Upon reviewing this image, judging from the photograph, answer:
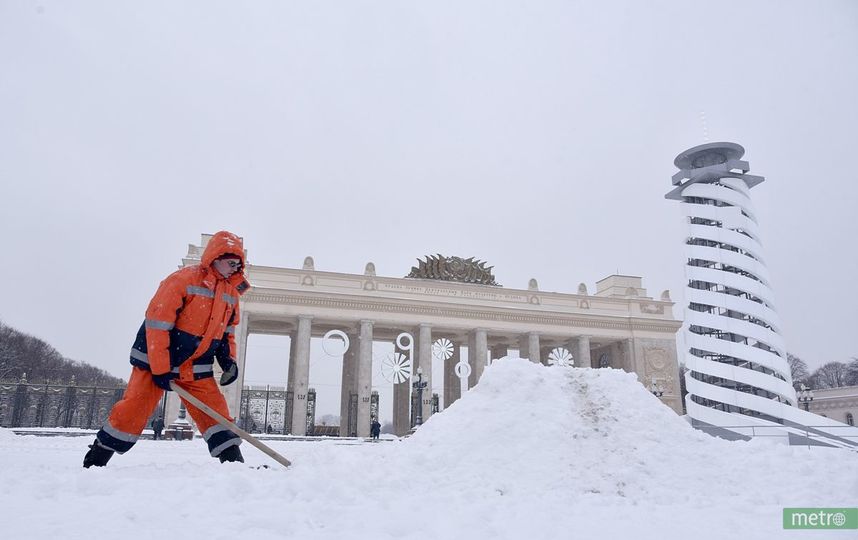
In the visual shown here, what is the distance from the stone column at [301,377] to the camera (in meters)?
31.3

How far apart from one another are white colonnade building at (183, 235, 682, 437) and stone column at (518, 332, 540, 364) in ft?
0.24

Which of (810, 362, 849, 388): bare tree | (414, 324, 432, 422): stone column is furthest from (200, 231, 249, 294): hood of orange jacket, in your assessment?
(810, 362, 849, 388): bare tree

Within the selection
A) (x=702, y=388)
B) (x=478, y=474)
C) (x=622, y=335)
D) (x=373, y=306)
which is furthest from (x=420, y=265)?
(x=478, y=474)

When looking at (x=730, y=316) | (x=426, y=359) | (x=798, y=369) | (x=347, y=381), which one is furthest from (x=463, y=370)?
(x=798, y=369)

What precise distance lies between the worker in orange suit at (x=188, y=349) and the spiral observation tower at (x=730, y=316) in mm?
21272

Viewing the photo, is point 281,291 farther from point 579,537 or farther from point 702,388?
point 579,537

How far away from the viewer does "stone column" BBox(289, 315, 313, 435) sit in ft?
103

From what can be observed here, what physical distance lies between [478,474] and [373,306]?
28208mm

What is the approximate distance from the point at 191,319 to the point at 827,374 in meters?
84.9

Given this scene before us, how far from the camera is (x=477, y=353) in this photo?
35312 millimetres

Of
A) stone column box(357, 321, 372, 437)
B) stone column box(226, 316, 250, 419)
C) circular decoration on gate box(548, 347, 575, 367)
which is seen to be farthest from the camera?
circular decoration on gate box(548, 347, 575, 367)

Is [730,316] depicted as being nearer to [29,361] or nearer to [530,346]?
[530,346]

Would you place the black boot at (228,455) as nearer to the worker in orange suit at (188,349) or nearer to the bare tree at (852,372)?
the worker in orange suit at (188,349)

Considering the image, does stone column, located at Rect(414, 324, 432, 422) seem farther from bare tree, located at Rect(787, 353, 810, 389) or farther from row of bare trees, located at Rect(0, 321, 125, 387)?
bare tree, located at Rect(787, 353, 810, 389)
